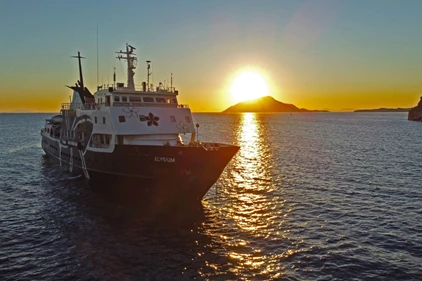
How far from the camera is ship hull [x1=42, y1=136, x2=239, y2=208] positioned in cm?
2288

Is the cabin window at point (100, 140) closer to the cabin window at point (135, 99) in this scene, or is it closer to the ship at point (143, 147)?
the ship at point (143, 147)

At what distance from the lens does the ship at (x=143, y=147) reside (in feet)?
76.2

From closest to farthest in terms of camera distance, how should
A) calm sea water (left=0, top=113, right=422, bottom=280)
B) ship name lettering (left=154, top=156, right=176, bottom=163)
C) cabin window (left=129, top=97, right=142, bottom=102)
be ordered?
calm sea water (left=0, top=113, right=422, bottom=280) < ship name lettering (left=154, top=156, right=176, bottom=163) < cabin window (left=129, top=97, right=142, bottom=102)

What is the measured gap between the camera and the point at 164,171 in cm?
2356

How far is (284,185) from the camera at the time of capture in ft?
104

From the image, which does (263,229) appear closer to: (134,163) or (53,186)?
(134,163)

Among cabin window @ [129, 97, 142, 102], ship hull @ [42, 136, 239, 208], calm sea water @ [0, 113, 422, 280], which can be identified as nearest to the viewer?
calm sea water @ [0, 113, 422, 280]

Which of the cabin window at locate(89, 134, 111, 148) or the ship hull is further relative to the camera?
the cabin window at locate(89, 134, 111, 148)

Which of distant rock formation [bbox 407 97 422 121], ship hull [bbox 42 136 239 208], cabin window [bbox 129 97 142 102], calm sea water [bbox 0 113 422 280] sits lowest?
calm sea water [bbox 0 113 422 280]

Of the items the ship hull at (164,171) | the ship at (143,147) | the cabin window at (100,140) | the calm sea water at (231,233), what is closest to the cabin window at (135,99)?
the ship at (143,147)

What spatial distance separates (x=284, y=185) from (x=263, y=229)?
40.0ft

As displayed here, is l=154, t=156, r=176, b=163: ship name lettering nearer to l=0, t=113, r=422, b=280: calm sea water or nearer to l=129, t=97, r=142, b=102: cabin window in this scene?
l=0, t=113, r=422, b=280: calm sea water

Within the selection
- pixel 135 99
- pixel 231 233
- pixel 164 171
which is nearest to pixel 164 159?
pixel 164 171

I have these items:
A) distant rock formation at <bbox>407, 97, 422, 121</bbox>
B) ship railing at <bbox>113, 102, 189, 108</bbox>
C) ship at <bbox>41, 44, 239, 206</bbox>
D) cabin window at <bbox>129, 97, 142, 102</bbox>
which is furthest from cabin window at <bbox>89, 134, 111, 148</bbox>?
distant rock formation at <bbox>407, 97, 422, 121</bbox>
